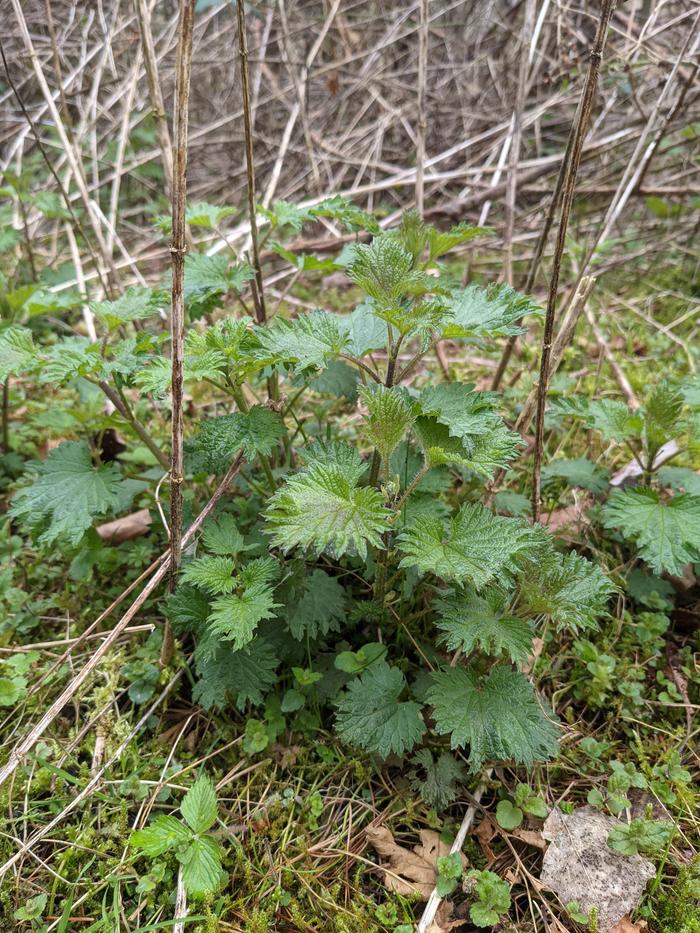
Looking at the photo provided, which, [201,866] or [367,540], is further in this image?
[367,540]

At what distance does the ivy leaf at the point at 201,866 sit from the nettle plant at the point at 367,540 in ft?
0.90

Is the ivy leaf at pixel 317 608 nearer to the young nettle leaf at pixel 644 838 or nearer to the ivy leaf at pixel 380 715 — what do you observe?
the ivy leaf at pixel 380 715

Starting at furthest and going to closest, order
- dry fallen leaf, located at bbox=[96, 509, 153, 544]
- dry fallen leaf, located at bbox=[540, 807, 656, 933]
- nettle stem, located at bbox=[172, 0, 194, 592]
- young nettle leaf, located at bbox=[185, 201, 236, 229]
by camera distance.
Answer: dry fallen leaf, located at bbox=[96, 509, 153, 544] < young nettle leaf, located at bbox=[185, 201, 236, 229] < dry fallen leaf, located at bbox=[540, 807, 656, 933] < nettle stem, located at bbox=[172, 0, 194, 592]

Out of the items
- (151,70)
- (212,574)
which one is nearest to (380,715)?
(212,574)

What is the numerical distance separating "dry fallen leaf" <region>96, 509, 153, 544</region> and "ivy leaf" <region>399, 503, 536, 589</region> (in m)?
1.18

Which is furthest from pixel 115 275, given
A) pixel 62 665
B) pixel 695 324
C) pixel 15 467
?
pixel 695 324

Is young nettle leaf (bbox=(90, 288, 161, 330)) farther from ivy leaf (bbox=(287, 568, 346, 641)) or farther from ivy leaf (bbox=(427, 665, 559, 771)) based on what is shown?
ivy leaf (bbox=(427, 665, 559, 771))

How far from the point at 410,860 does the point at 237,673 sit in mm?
605

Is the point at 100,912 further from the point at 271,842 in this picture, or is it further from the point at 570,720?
the point at 570,720

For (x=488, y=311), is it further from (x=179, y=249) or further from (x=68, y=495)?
(x=68, y=495)

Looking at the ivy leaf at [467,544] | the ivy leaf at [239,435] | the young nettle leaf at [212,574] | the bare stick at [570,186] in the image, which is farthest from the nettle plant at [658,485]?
the young nettle leaf at [212,574]

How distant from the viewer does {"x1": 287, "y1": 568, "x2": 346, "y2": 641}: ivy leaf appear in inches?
62.6

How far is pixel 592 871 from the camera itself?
1412mm

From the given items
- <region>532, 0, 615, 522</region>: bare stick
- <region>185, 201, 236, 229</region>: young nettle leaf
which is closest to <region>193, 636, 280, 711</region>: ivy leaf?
<region>532, 0, 615, 522</region>: bare stick
